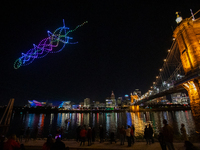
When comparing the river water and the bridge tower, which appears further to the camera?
the river water

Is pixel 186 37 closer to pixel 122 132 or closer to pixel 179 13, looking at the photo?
pixel 179 13

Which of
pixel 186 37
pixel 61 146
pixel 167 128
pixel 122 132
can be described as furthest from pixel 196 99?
pixel 61 146

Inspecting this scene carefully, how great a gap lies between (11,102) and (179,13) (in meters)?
29.0

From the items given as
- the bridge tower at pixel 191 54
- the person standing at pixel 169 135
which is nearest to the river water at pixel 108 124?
the bridge tower at pixel 191 54

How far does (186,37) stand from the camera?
573 inches

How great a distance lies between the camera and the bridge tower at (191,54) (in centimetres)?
1288

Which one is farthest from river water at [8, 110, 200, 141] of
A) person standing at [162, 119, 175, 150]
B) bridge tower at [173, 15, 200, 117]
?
person standing at [162, 119, 175, 150]

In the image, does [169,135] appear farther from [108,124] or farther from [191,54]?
[108,124]

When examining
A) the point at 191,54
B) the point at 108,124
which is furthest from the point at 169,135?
the point at 108,124

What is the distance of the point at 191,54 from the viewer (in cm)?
1398

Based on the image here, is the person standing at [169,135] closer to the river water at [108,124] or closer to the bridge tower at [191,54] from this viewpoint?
the bridge tower at [191,54]

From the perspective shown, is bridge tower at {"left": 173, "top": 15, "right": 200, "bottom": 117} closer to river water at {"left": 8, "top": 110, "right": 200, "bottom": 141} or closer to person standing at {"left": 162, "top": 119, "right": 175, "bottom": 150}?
river water at {"left": 8, "top": 110, "right": 200, "bottom": 141}

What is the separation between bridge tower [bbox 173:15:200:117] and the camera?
42.2 feet

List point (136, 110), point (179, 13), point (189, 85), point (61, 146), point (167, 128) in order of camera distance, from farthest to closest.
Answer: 1. point (136, 110)
2. point (179, 13)
3. point (189, 85)
4. point (167, 128)
5. point (61, 146)
